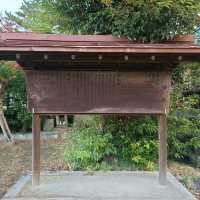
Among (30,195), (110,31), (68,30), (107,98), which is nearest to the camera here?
(30,195)

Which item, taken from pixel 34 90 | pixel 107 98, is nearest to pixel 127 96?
pixel 107 98

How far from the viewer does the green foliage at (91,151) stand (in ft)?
24.5

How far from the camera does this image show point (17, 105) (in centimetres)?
1210

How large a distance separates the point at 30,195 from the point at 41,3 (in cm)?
509

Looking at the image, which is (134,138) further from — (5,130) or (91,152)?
(5,130)

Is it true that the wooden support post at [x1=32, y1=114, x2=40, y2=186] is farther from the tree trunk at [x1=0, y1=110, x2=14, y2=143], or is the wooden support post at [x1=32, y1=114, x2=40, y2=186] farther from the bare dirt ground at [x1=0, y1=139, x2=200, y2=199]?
the tree trunk at [x1=0, y1=110, x2=14, y2=143]

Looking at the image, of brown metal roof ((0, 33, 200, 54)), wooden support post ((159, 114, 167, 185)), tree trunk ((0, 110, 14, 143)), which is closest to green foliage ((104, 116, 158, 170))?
wooden support post ((159, 114, 167, 185))

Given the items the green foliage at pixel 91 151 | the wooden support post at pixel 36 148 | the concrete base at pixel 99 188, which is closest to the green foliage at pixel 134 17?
the green foliage at pixel 91 151

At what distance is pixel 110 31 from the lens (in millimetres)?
7242

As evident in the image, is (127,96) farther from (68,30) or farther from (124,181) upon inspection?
(68,30)

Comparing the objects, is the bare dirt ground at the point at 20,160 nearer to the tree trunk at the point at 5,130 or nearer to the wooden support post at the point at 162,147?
the tree trunk at the point at 5,130

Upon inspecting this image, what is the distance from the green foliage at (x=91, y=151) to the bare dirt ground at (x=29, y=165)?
32cm

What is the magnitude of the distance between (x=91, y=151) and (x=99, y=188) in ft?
6.63

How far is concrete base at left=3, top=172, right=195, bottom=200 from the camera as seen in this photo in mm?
5090
